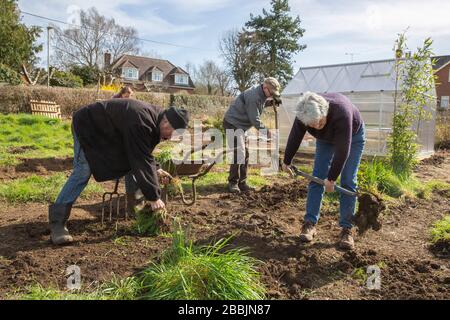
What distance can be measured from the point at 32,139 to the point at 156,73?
37454 millimetres

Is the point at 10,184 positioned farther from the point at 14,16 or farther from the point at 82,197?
the point at 14,16

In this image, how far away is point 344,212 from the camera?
420cm

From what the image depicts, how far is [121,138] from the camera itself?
3744mm

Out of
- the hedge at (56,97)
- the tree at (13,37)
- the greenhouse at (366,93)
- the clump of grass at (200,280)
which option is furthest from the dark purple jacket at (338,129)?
the tree at (13,37)

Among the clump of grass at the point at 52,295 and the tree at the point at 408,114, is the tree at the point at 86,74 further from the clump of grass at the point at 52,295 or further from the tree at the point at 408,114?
the clump of grass at the point at 52,295

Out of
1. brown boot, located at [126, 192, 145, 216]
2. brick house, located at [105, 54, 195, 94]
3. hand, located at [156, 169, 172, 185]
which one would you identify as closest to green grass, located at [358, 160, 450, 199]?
hand, located at [156, 169, 172, 185]

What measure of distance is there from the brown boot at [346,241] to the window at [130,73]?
139 ft

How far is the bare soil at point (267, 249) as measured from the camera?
128 inches

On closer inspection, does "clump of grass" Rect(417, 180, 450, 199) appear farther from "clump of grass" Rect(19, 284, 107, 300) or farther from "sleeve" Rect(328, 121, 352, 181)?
"clump of grass" Rect(19, 284, 107, 300)

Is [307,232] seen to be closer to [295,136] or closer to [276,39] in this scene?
[295,136]

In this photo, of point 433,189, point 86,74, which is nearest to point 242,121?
point 433,189

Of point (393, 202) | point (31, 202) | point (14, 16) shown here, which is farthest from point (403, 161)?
point (14, 16)

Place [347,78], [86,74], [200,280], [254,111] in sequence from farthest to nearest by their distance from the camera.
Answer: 1. [86,74]
2. [347,78]
3. [254,111]
4. [200,280]

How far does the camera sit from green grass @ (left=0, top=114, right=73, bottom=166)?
9009 millimetres
